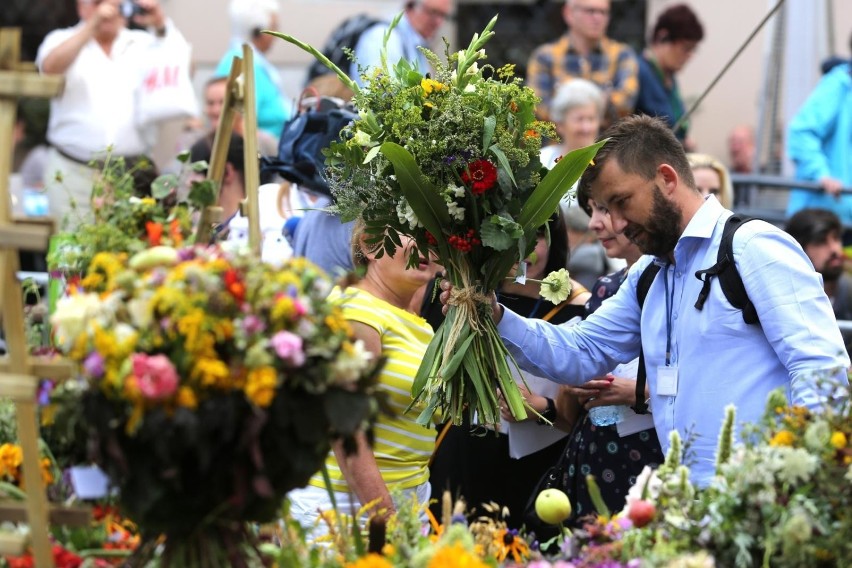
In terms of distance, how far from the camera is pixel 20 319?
2348 millimetres

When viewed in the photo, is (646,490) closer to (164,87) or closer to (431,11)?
(431,11)

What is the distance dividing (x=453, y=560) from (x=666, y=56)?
5674 millimetres

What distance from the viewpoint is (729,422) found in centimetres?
264

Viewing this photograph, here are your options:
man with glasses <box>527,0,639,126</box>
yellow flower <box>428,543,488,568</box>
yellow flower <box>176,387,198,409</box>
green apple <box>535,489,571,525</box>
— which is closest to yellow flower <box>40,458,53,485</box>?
yellow flower <box>176,387,198,409</box>

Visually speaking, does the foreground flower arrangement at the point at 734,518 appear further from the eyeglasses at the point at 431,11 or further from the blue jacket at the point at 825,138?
the blue jacket at the point at 825,138

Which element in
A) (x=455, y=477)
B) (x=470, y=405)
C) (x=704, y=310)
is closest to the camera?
(x=704, y=310)

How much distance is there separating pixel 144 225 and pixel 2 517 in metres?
0.65

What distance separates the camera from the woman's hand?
3.92 metres

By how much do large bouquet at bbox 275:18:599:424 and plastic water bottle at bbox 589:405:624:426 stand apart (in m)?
0.40

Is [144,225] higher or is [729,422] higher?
[144,225]

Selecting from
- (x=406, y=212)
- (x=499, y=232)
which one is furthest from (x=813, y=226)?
(x=406, y=212)

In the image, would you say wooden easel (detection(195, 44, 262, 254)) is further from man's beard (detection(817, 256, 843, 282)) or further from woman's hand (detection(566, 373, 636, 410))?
man's beard (detection(817, 256, 843, 282))

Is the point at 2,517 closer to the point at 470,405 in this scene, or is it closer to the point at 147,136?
the point at 470,405

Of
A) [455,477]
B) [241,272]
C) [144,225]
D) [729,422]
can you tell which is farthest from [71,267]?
[455,477]
